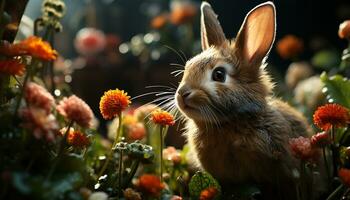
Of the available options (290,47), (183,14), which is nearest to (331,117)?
(290,47)

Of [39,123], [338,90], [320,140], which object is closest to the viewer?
[39,123]

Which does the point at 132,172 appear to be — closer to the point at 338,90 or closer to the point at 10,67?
the point at 10,67

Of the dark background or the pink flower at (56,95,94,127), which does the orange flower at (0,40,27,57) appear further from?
the dark background

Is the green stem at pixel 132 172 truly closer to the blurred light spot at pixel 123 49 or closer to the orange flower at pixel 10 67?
the orange flower at pixel 10 67

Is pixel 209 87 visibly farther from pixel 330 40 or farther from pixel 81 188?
pixel 330 40

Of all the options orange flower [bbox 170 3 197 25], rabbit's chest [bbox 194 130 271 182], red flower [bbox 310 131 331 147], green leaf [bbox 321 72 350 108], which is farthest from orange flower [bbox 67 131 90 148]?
orange flower [bbox 170 3 197 25]

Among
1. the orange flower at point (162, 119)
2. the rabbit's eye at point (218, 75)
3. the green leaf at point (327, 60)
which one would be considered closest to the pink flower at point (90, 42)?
the green leaf at point (327, 60)

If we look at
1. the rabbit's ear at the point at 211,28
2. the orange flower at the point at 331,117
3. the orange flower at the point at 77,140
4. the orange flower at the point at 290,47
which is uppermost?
the orange flower at the point at 290,47
